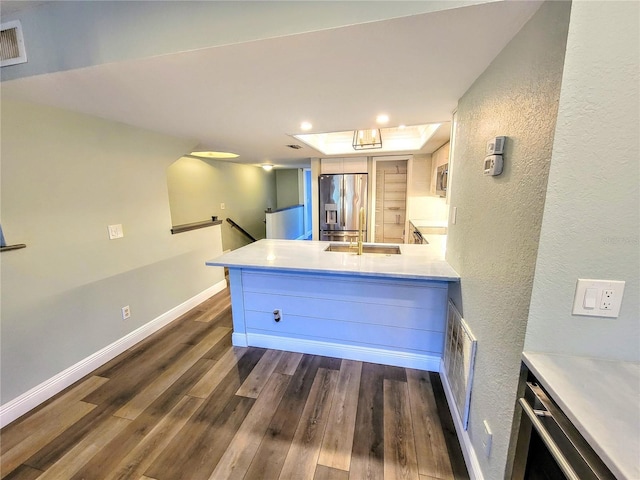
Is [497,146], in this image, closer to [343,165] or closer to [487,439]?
[487,439]

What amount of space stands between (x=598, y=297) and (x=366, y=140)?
3.75 meters

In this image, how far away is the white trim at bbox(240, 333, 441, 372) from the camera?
215cm

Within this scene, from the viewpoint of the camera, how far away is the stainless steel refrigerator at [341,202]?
191 inches

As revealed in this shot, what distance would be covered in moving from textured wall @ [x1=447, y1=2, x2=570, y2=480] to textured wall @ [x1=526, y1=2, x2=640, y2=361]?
0.03 meters

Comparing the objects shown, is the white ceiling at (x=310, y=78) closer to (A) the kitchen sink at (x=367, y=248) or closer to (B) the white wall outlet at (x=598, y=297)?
(B) the white wall outlet at (x=598, y=297)

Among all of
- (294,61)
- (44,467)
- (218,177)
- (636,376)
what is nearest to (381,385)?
(636,376)

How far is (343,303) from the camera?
221 centimetres

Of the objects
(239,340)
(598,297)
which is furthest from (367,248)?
(598,297)

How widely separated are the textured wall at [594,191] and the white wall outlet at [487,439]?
0.55m

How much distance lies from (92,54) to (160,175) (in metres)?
1.64

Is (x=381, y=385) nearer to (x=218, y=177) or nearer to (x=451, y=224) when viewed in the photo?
(x=451, y=224)

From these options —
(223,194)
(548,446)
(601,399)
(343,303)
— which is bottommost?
(343,303)

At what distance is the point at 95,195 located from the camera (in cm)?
216

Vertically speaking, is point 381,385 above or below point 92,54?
below
